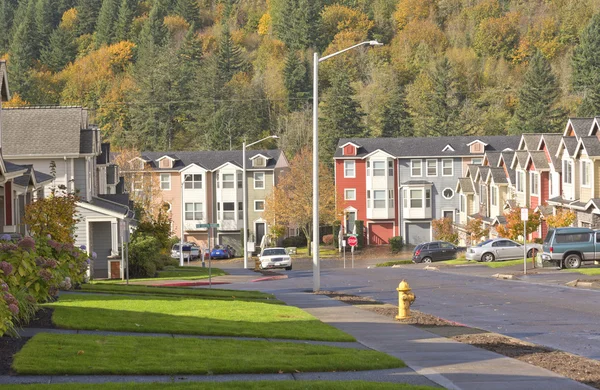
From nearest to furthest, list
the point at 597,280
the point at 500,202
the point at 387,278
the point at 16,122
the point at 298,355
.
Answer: the point at 298,355, the point at 597,280, the point at 387,278, the point at 16,122, the point at 500,202

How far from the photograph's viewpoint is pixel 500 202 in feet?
252

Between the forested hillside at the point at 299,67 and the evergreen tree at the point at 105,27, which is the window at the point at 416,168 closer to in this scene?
the forested hillside at the point at 299,67

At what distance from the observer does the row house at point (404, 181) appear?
3620 inches

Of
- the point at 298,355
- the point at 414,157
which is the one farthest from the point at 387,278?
the point at 414,157

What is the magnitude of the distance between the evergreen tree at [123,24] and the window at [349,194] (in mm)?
82879

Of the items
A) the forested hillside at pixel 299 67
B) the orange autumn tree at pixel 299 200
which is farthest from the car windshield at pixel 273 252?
the forested hillside at pixel 299 67

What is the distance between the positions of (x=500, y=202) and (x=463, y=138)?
18.4 m

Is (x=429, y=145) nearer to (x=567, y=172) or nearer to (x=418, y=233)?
(x=418, y=233)

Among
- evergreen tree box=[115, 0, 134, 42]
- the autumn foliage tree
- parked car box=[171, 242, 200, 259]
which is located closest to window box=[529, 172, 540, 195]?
the autumn foliage tree

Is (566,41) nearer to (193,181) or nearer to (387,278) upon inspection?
(193,181)

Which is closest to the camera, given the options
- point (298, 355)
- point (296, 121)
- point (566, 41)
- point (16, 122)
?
point (298, 355)

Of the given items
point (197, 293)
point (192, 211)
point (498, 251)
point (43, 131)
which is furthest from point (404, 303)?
point (192, 211)

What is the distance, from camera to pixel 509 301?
95.9 ft

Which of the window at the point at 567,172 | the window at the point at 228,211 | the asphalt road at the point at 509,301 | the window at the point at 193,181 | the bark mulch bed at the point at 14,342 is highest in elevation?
the window at the point at 193,181
